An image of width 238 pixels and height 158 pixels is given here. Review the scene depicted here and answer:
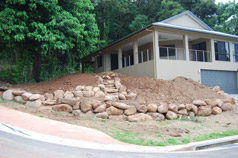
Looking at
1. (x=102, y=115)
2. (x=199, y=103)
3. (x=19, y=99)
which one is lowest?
(x=102, y=115)

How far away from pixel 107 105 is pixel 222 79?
12.5 meters

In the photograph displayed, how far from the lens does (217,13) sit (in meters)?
30.9

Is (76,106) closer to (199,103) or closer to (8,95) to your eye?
(8,95)

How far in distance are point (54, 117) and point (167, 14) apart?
70.1ft

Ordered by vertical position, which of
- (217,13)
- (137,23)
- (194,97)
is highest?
(217,13)

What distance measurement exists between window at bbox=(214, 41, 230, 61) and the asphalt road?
14564 millimetres

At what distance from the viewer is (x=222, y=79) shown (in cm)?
1852

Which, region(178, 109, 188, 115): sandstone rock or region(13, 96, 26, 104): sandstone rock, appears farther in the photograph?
region(178, 109, 188, 115): sandstone rock

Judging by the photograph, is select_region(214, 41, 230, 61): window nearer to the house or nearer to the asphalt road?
the house

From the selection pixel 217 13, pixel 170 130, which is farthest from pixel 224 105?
pixel 217 13

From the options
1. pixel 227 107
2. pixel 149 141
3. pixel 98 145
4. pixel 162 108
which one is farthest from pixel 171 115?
pixel 98 145

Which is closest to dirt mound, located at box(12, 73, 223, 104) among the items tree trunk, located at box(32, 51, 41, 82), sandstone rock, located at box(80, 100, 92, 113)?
sandstone rock, located at box(80, 100, 92, 113)

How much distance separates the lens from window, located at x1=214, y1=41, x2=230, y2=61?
62.5 ft

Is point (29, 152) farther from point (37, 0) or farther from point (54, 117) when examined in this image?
point (37, 0)
